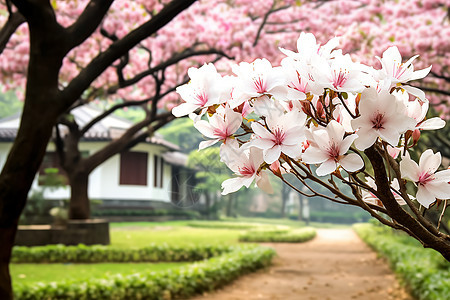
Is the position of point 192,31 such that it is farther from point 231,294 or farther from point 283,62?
point 283,62

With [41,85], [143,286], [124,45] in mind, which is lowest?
[143,286]

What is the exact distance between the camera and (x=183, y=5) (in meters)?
3.96

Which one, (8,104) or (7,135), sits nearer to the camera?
(7,135)

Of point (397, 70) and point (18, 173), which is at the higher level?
point (397, 70)

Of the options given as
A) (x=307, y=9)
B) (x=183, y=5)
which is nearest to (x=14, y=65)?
(x=307, y=9)

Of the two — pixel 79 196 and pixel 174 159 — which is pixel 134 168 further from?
pixel 79 196

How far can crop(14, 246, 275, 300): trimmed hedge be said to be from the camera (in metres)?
5.36

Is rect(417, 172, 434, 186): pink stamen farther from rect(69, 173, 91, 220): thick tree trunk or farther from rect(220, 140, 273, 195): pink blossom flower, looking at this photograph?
rect(69, 173, 91, 220): thick tree trunk

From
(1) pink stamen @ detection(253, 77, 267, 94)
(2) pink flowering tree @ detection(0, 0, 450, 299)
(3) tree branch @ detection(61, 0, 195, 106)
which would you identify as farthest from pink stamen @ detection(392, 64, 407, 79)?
(3) tree branch @ detection(61, 0, 195, 106)

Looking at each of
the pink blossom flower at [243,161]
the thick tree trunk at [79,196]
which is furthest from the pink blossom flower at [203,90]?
the thick tree trunk at [79,196]

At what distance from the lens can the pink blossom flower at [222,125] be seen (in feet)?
4.15

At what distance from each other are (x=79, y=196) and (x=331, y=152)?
1177 centimetres

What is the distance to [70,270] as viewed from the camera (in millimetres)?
9023

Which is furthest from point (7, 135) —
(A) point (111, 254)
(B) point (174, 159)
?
(A) point (111, 254)
